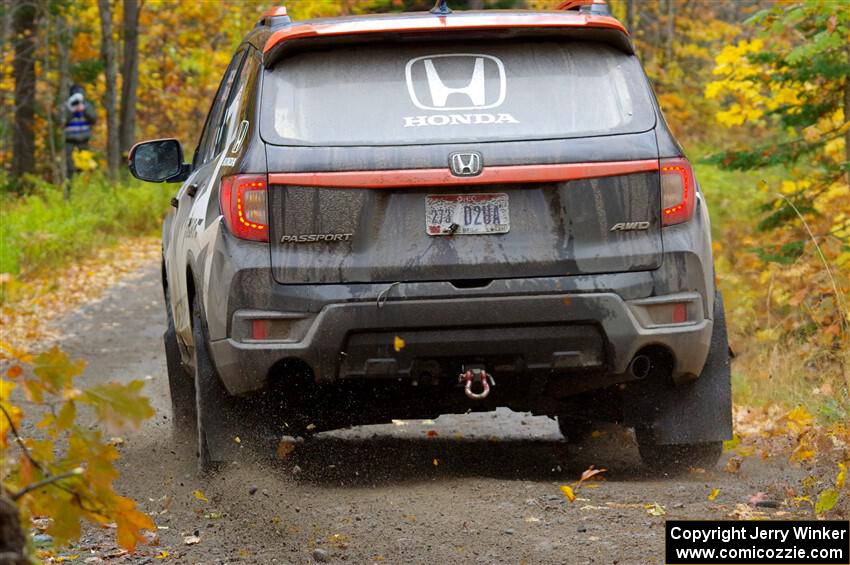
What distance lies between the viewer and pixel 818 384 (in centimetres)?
853

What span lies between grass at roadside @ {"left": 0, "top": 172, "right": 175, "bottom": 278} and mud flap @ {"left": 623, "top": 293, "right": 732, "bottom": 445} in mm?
9913

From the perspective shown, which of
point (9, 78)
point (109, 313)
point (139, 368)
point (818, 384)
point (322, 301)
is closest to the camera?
point (322, 301)

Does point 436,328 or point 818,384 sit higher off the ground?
point 436,328

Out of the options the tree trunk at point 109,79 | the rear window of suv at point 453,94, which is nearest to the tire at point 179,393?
the rear window of suv at point 453,94

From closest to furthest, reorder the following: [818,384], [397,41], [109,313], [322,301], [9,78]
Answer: [322,301] < [397,41] < [818,384] < [109,313] < [9,78]

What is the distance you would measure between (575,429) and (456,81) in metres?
2.62

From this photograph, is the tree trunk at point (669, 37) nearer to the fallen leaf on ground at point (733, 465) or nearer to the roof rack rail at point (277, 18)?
the fallen leaf on ground at point (733, 465)

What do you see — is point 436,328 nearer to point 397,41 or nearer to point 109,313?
point 397,41

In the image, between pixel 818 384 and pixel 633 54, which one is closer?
pixel 633 54

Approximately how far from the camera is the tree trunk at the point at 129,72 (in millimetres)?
27656

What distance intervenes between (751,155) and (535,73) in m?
6.34

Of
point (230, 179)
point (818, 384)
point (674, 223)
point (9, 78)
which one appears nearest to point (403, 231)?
point (230, 179)

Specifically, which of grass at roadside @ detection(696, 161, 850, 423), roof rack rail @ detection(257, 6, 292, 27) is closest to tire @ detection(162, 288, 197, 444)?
roof rack rail @ detection(257, 6, 292, 27)

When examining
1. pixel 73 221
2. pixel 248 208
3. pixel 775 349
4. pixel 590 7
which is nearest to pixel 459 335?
pixel 248 208
